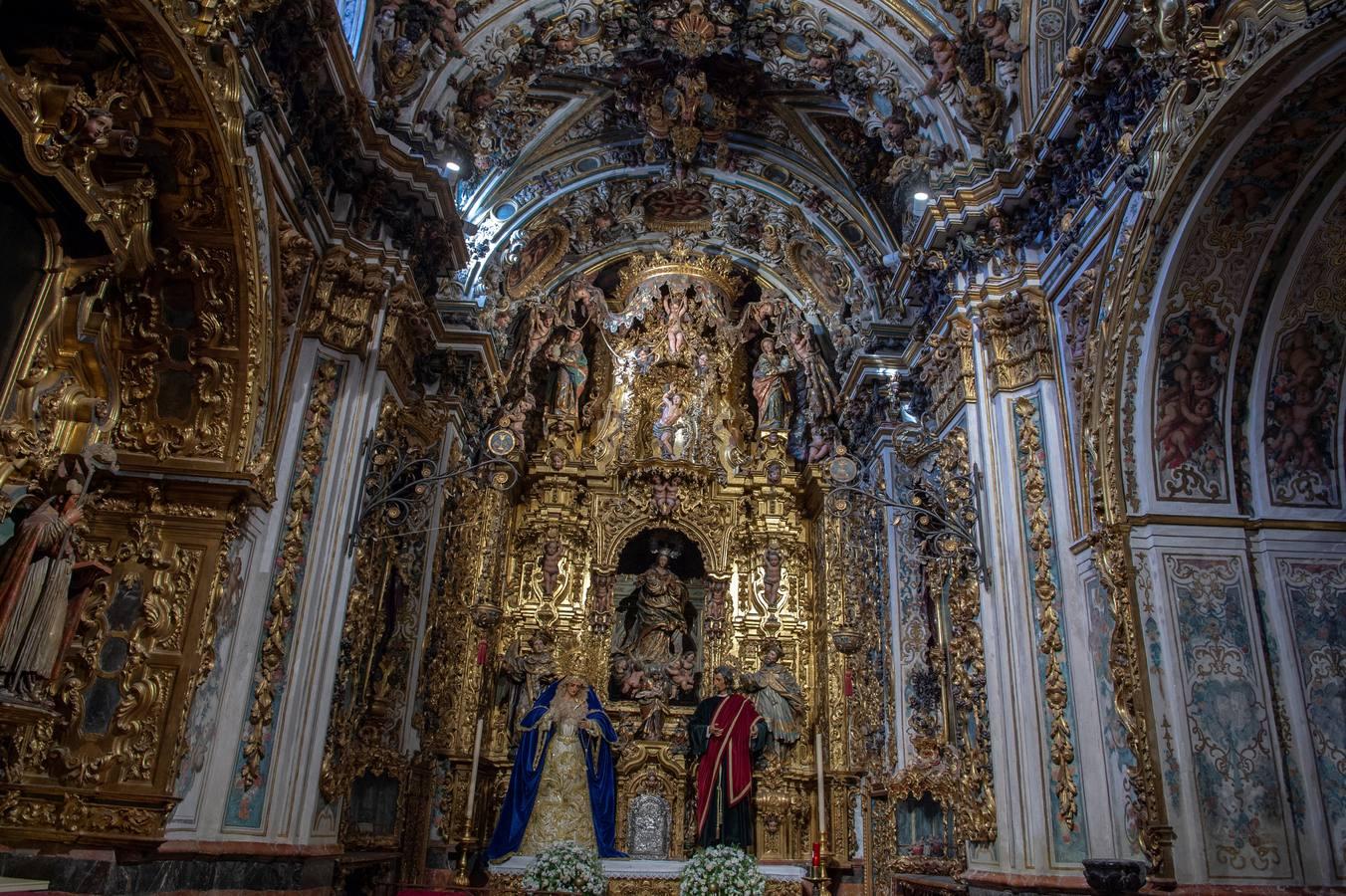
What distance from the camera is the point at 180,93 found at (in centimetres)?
664

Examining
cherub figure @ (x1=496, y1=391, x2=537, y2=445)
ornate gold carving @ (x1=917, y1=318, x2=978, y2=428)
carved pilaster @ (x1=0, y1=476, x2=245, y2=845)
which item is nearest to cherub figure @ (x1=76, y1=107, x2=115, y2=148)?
carved pilaster @ (x1=0, y1=476, x2=245, y2=845)

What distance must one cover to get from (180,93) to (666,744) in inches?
427

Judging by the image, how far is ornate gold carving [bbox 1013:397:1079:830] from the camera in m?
7.90

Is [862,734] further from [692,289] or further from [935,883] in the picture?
[692,289]

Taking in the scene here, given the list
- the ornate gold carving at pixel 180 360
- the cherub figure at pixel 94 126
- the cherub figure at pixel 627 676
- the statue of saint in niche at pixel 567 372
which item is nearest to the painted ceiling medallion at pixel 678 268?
the statue of saint in niche at pixel 567 372

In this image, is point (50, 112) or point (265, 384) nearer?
point (50, 112)

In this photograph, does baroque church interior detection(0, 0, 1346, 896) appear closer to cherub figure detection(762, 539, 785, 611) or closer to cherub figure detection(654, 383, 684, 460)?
cherub figure detection(762, 539, 785, 611)

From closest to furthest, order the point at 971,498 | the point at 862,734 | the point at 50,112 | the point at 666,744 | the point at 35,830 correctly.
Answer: the point at 50,112 → the point at 35,830 → the point at 971,498 → the point at 862,734 → the point at 666,744

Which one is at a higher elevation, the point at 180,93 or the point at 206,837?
the point at 180,93

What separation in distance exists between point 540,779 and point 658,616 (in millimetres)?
3327

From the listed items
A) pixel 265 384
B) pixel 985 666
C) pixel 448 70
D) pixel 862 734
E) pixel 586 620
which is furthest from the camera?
pixel 586 620

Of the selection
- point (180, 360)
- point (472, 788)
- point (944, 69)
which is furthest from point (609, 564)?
point (944, 69)

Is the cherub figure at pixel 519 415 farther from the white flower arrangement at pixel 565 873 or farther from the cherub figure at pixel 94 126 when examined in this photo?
A: the cherub figure at pixel 94 126

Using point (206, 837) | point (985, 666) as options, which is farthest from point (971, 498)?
point (206, 837)
